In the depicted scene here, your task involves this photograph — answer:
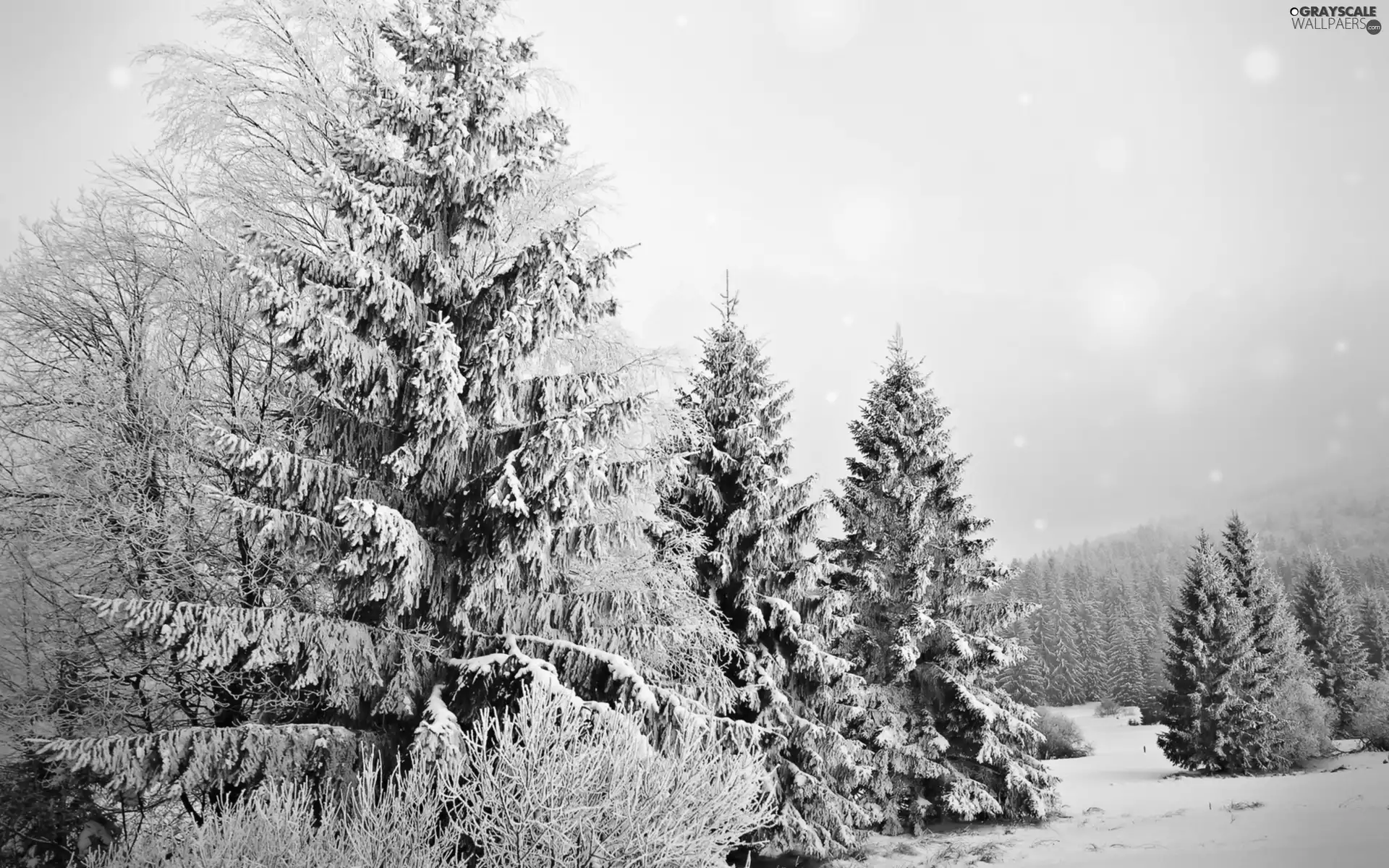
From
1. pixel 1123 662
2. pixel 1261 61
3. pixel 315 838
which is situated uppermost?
pixel 1261 61

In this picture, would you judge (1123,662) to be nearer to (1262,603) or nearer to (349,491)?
(1262,603)

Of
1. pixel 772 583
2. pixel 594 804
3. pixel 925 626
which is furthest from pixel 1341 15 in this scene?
pixel 594 804

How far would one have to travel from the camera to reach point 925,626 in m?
15.6

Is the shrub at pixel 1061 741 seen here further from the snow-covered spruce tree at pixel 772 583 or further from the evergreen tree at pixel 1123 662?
the snow-covered spruce tree at pixel 772 583

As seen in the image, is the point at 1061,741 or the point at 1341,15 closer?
the point at 1341,15

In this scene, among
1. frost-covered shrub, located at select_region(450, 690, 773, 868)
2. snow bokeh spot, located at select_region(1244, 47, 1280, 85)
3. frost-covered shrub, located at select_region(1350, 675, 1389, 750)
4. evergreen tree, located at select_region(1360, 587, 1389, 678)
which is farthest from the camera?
evergreen tree, located at select_region(1360, 587, 1389, 678)

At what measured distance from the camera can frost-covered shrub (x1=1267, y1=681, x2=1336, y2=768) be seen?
2745 centimetres

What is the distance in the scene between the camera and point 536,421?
645cm

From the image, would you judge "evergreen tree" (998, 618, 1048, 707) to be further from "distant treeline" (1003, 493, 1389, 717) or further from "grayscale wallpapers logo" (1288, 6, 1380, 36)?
"grayscale wallpapers logo" (1288, 6, 1380, 36)

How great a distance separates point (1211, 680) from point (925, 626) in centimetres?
2175

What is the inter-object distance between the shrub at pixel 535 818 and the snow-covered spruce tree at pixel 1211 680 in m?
32.5

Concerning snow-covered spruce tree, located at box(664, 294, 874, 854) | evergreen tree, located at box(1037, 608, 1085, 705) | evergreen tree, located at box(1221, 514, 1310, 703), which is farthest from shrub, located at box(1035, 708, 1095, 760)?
snow-covered spruce tree, located at box(664, 294, 874, 854)

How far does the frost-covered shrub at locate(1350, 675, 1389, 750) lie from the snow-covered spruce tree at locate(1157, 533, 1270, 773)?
7415 millimetres

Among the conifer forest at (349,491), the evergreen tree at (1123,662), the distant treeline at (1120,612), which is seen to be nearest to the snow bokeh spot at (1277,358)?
the distant treeline at (1120,612)
